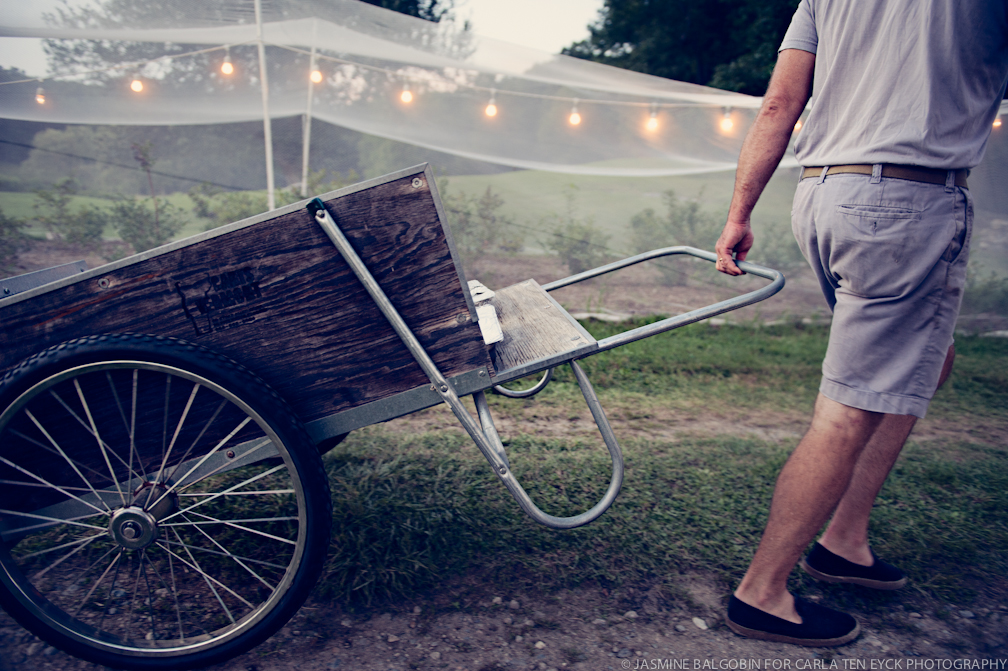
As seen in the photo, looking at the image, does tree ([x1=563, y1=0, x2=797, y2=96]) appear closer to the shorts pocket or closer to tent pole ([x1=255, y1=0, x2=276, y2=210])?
tent pole ([x1=255, y1=0, x2=276, y2=210])

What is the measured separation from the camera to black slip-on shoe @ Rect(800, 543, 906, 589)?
1.92m

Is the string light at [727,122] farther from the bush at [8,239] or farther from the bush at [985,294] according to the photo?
the bush at [8,239]

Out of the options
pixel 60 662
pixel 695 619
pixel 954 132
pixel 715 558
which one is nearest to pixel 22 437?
pixel 60 662

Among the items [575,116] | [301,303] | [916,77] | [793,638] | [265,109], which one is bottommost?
[793,638]

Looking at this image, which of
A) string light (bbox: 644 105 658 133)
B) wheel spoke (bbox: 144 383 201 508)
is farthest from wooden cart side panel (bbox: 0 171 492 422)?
string light (bbox: 644 105 658 133)

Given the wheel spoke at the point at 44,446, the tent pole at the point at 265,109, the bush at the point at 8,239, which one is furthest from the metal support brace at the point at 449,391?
the bush at the point at 8,239

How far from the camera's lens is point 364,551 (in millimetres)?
1947

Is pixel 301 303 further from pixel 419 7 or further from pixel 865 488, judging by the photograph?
pixel 419 7

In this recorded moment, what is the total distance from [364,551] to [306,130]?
168 inches

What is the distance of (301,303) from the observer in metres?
1.41

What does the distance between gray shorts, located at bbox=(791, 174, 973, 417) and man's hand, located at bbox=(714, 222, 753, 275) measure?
195 millimetres

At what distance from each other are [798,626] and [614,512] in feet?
2.41

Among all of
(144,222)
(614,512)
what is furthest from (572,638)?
(144,222)

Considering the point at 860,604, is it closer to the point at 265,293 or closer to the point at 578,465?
the point at 578,465
